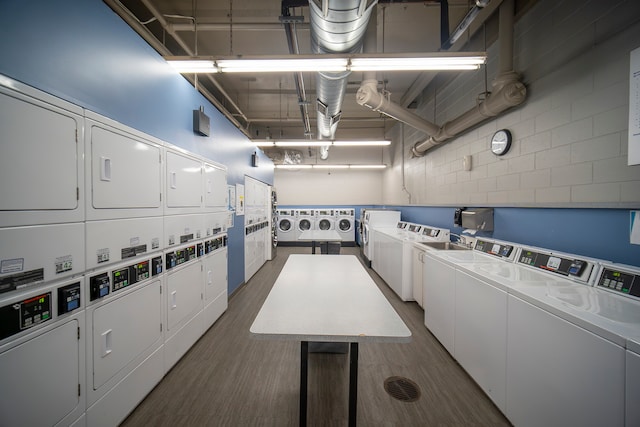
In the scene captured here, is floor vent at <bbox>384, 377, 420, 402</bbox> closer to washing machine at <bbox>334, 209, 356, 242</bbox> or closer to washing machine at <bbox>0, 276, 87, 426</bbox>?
washing machine at <bbox>0, 276, 87, 426</bbox>

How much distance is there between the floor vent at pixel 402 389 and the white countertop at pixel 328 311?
94 cm

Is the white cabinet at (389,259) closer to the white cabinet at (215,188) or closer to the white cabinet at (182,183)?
the white cabinet at (215,188)

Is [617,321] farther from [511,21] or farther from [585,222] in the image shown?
[511,21]

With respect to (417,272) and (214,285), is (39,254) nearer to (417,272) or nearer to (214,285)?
(214,285)

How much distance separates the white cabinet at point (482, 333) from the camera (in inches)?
64.6

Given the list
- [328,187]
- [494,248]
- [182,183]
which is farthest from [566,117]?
[328,187]

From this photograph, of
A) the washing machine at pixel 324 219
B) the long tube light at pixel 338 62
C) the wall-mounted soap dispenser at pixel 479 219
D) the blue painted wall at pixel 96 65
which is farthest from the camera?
the washing machine at pixel 324 219

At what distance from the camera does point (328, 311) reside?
1.38 meters

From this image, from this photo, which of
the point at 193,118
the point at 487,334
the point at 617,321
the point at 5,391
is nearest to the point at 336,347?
the point at 487,334

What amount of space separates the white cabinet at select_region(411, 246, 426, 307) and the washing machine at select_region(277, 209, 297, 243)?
556 centimetres

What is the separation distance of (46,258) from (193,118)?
2.11 metres

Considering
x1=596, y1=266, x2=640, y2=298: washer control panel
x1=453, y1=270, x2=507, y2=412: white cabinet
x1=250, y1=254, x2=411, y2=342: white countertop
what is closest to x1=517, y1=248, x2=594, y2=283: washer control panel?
x1=596, y1=266, x2=640, y2=298: washer control panel

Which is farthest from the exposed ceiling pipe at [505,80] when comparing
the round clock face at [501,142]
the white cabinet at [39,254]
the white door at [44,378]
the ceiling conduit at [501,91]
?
the white door at [44,378]

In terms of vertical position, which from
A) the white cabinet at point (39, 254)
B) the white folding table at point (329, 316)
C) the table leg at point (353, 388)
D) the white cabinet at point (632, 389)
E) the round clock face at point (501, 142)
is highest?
the round clock face at point (501, 142)
